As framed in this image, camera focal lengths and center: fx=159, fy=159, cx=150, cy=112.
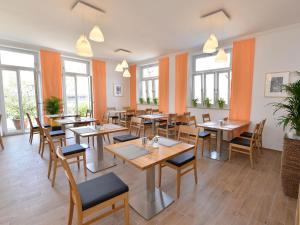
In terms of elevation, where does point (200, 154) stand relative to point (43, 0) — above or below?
below

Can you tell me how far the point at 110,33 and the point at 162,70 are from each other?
2724 mm

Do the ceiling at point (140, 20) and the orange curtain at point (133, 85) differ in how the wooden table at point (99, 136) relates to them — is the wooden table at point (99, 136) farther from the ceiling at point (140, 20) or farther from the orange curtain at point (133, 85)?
the orange curtain at point (133, 85)

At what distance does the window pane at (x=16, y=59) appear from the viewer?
4.98 metres

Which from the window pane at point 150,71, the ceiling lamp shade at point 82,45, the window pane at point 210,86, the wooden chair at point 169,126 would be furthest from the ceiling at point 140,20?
the wooden chair at point 169,126

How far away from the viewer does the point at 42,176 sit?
2709 millimetres

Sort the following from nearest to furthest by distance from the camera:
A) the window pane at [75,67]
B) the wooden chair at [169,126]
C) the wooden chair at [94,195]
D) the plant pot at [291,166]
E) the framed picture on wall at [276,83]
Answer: the wooden chair at [94,195]
the plant pot at [291,166]
the framed picture on wall at [276,83]
the wooden chair at [169,126]
the window pane at [75,67]

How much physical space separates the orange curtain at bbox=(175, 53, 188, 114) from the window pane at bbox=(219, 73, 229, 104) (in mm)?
1179

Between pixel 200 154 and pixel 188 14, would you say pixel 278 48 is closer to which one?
pixel 188 14

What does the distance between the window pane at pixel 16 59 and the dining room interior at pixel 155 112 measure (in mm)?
26

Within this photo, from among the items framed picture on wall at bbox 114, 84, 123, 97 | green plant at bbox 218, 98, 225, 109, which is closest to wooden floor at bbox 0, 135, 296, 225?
green plant at bbox 218, 98, 225, 109

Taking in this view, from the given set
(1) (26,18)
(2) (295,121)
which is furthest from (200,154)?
(1) (26,18)

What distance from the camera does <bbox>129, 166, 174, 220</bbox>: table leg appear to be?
1891mm

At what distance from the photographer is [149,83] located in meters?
7.41

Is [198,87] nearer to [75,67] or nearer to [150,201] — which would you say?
[150,201]
